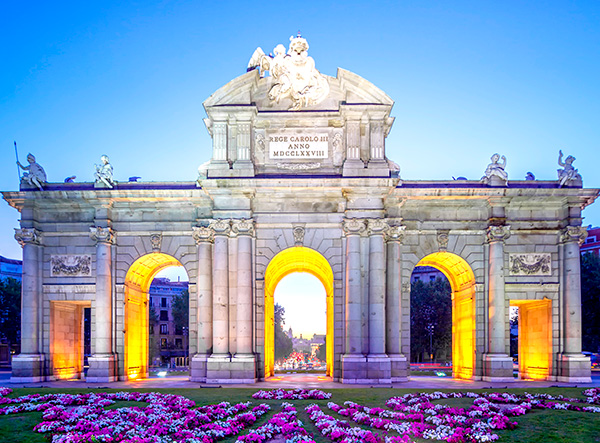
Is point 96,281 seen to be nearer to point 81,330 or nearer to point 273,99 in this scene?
point 81,330

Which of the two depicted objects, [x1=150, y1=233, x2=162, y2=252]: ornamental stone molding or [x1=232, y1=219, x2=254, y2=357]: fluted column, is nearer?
[x1=232, y1=219, x2=254, y2=357]: fluted column

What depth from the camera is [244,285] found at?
33781 millimetres

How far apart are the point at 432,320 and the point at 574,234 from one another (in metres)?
41.9

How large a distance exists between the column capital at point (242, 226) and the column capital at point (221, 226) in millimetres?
271

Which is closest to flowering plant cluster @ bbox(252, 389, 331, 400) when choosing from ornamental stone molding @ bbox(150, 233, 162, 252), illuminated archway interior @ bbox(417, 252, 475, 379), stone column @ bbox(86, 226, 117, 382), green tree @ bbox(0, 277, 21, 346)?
stone column @ bbox(86, 226, 117, 382)

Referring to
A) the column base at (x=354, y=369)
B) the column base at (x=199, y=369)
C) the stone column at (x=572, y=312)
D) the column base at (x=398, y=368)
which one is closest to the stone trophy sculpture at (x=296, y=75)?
the column base at (x=354, y=369)

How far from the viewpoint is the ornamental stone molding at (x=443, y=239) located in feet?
119

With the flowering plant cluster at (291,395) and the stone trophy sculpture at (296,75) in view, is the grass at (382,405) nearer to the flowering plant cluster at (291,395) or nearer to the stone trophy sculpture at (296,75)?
the flowering plant cluster at (291,395)

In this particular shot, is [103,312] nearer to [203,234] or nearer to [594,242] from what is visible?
[203,234]

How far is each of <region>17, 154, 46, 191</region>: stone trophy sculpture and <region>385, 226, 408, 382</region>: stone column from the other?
23.4 meters

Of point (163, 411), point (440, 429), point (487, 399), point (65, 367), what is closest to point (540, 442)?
point (440, 429)

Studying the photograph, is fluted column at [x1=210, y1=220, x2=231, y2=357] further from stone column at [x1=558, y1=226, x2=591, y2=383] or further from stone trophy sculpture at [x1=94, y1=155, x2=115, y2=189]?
stone column at [x1=558, y1=226, x2=591, y2=383]

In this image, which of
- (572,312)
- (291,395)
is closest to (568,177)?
(572,312)

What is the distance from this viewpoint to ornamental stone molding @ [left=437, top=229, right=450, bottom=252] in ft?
119
